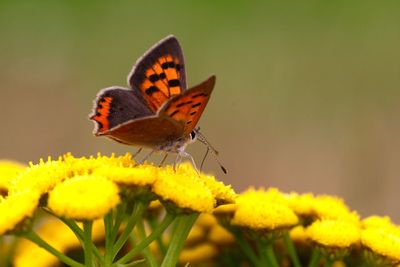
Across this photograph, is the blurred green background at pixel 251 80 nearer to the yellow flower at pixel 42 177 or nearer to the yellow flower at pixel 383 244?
the yellow flower at pixel 383 244

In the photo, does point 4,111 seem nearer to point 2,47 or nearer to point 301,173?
point 2,47

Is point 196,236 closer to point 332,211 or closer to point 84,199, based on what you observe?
point 332,211

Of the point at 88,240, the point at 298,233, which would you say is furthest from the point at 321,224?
the point at 88,240

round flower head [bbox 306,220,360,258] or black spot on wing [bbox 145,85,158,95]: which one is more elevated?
black spot on wing [bbox 145,85,158,95]

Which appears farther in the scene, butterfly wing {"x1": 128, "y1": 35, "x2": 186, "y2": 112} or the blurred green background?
the blurred green background

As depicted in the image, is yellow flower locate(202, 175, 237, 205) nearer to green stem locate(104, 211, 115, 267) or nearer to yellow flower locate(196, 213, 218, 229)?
green stem locate(104, 211, 115, 267)

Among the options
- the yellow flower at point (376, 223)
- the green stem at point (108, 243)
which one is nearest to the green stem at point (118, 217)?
the green stem at point (108, 243)

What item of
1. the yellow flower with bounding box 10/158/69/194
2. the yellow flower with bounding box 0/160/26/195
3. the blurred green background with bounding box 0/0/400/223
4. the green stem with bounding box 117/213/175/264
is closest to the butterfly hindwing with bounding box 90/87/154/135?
the yellow flower with bounding box 10/158/69/194
